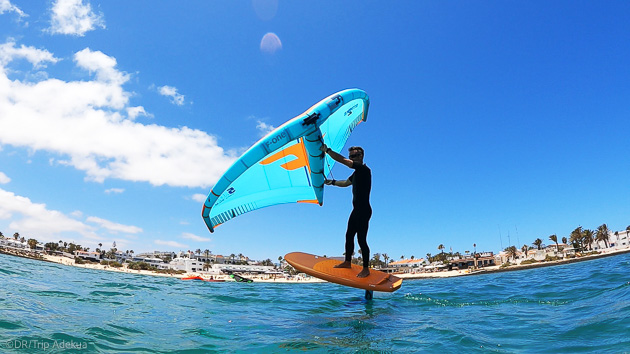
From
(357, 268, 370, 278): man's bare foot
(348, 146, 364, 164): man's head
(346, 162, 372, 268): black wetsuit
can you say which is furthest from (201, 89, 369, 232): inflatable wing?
(357, 268, 370, 278): man's bare foot

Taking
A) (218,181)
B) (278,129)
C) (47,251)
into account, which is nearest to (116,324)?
(218,181)

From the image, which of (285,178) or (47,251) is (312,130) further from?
(47,251)

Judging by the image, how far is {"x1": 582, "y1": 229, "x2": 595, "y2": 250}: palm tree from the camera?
89125mm

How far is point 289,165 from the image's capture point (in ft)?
27.4

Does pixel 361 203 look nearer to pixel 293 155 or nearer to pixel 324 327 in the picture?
pixel 324 327

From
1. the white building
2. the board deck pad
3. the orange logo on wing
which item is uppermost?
the orange logo on wing

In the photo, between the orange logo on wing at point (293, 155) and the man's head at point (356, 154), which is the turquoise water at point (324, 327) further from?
the orange logo on wing at point (293, 155)

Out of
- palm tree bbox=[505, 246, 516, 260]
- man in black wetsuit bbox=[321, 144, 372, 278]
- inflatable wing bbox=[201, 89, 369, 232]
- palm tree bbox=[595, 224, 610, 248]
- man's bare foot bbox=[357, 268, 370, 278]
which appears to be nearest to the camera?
inflatable wing bbox=[201, 89, 369, 232]

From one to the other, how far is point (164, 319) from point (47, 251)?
12934 cm

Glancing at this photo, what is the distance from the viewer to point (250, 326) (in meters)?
5.48

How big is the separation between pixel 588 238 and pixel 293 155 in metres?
114

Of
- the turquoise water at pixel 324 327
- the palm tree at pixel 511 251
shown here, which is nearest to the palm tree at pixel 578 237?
the palm tree at pixel 511 251

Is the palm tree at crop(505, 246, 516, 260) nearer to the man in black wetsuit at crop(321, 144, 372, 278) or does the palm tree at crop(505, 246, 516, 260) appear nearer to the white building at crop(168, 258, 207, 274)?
the white building at crop(168, 258, 207, 274)

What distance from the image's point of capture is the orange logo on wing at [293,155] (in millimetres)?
8087
